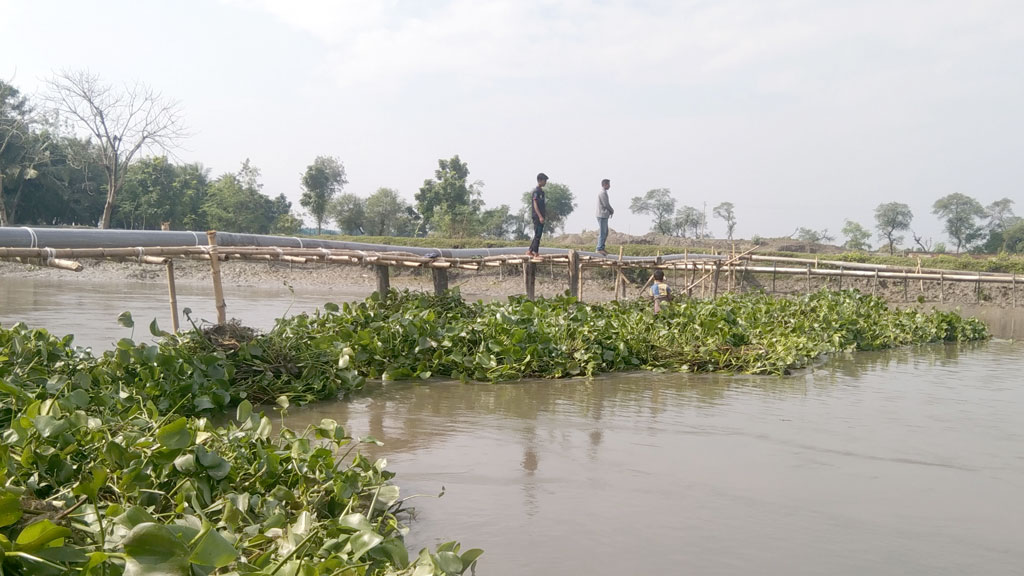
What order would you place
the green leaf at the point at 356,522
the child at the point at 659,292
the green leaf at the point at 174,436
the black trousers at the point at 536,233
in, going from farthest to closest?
the black trousers at the point at 536,233 < the child at the point at 659,292 < the green leaf at the point at 174,436 < the green leaf at the point at 356,522

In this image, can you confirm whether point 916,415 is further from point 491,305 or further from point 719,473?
point 491,305

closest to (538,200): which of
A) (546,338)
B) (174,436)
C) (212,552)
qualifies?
(546,338)

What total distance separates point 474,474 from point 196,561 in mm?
2722

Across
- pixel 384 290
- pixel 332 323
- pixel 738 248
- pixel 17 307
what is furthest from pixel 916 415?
pixel 738 248

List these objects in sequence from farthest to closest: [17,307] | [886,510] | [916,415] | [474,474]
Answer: [17,307] < [916,415] < [474,474] < [886,510]

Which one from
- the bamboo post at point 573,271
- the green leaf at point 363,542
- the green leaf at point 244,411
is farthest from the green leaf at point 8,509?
the bamboo post at point 573,271

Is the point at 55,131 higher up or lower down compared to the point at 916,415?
higher up

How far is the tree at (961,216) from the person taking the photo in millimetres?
49219

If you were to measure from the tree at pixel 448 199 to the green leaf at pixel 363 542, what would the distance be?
3276cm

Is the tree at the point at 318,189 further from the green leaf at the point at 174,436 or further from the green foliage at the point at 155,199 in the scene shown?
the green leaf at the point at 174,436

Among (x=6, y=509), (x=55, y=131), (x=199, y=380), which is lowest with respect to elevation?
(x=199, y=380)

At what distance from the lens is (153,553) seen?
1.92m

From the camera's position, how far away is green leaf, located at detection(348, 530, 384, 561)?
2.44 m

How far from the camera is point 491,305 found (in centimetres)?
968
